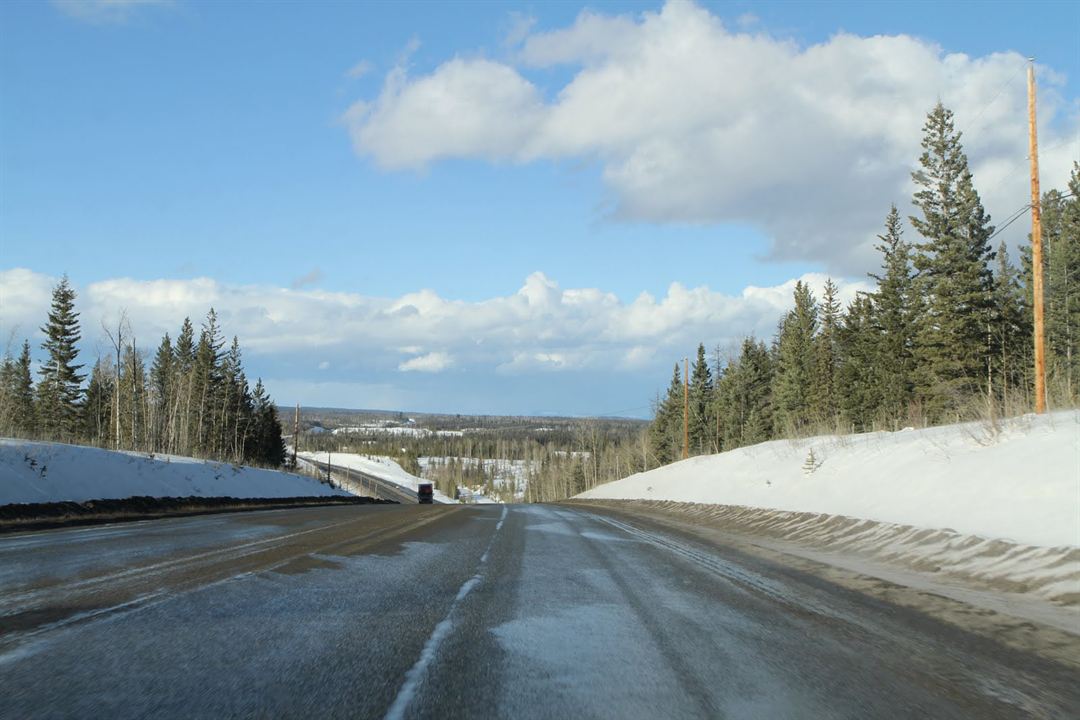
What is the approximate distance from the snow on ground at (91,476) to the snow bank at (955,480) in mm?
20635

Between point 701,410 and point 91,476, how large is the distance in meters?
79.4

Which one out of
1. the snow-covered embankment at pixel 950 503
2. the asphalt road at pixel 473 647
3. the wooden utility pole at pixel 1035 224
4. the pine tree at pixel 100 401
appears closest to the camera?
the asphalt road at pixel 473 647

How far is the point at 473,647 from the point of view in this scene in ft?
17.0

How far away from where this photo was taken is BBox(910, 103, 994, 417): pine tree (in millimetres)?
43500

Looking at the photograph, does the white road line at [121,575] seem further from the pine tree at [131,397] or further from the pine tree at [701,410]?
the pine tree at [701,410]

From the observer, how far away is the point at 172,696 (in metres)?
3.92

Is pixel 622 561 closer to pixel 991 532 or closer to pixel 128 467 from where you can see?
pixel 991 532

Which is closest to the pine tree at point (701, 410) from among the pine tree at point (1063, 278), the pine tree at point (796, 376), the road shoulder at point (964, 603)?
the pine tree at point (796, 376)

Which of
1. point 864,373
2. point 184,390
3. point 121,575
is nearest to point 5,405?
point 184,390

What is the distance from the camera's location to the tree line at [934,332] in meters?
43.4

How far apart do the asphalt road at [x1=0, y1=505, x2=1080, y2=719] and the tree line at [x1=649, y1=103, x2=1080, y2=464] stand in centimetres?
1487

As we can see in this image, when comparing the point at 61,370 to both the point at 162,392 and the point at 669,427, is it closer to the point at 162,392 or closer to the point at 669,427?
the point at 162,392

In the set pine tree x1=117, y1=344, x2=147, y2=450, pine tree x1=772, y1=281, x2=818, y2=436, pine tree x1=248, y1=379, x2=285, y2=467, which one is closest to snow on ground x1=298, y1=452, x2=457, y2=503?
pine tree x1=248, y1=379, x2=285, y2=467

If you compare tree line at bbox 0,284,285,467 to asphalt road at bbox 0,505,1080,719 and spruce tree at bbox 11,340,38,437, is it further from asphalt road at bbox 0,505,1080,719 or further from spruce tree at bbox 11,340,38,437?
asphalt road at bbox 0,505,1080,719
